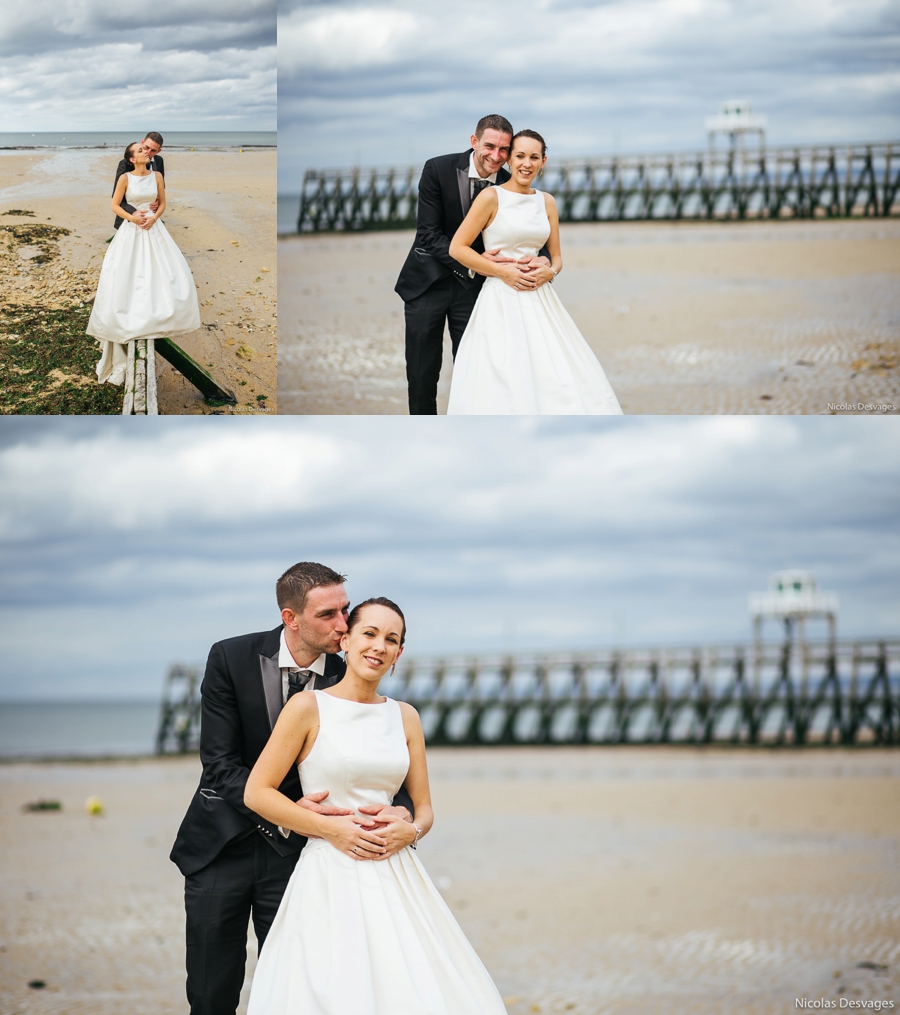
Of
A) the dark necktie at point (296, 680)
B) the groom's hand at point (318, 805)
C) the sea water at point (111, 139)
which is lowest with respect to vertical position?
the groom's hand at point (318, 805)

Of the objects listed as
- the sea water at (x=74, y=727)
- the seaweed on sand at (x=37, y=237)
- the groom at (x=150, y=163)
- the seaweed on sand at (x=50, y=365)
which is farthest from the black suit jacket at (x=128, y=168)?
the sea water at (x=74, y=727)

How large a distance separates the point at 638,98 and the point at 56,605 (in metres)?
10.3

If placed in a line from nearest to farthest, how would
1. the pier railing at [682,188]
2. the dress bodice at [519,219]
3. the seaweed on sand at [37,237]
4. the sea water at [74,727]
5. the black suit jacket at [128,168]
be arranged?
1. the dress bodice at [519,219]
2. the black suit jacket at [128,168]
3. the seaweed on sand at [37,237]
4. the pier railing at [682,188]
5. the sea water at [74,727]

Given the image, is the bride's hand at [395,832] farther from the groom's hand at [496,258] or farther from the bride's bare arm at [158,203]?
the bride's bare arm at [158,203]

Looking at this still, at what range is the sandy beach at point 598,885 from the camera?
7.66m

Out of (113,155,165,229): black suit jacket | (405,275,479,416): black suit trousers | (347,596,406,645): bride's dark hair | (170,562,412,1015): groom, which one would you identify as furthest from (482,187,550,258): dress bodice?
(113,155,165,229): black suit jacket

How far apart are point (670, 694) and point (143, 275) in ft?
31.6

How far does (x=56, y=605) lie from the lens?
57.7 feet

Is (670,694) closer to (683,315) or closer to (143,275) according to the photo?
(683,315)

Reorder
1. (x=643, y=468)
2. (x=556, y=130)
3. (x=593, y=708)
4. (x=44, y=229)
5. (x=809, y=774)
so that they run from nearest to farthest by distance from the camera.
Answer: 1. (x=44, y=229)
2. (x=809, y=774)
3. (x=593, y=708)
4. (x=556, y=130)
5. (x=643, y=468)

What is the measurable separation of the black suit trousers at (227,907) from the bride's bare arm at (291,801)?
43 cm

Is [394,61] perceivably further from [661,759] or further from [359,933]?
[359,933]

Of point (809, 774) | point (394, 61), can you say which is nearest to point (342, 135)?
point (394, 61)

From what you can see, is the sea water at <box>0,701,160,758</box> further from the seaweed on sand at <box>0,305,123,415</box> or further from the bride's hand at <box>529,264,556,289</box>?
the bride's hand at <box>529,264,556,289</box>
